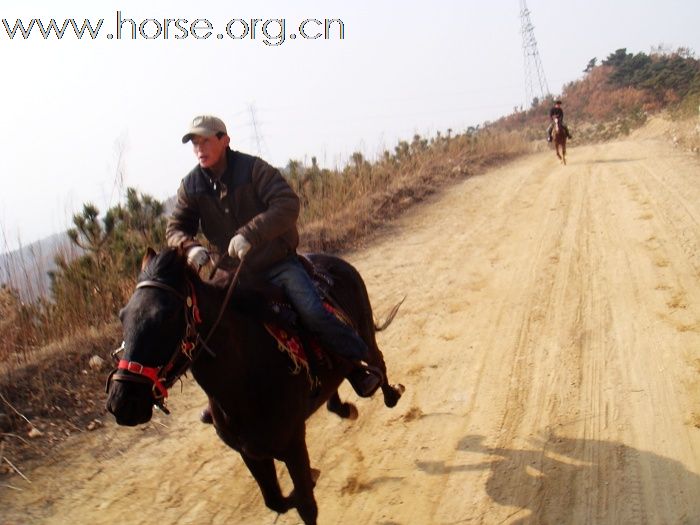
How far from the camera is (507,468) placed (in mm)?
4504

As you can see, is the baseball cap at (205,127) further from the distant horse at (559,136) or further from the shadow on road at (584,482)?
the distant horse at (559,136)

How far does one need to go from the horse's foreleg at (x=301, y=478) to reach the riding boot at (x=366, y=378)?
0.90 metres

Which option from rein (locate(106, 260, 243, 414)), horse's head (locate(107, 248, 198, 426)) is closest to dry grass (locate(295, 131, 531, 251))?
rein (locate(106, 260, 243, 414))

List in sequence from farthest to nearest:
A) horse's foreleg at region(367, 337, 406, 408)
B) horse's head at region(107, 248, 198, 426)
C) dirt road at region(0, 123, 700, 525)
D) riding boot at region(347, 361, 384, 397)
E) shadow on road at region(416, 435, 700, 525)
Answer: horse's foreleg at region(367, 337, 406, 408), riding boot at region(347, 361, 384, 397), dirt road at region(0, 123, 700, 525), shadow on road at region(416, 435, 700, 525), horse's head at region(107, 248, 198, 426)

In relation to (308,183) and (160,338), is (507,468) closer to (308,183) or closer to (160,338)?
(160,338)

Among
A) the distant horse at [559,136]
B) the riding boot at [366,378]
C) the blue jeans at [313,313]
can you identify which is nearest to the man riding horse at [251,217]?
the blue jeans at [313,313]

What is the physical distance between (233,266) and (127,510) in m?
2.17

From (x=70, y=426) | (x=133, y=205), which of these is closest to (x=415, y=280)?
(x=133, y=205)

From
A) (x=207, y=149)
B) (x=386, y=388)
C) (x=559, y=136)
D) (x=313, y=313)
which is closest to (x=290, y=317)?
(x=313, y=313)

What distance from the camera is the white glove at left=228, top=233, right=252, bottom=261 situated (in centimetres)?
335

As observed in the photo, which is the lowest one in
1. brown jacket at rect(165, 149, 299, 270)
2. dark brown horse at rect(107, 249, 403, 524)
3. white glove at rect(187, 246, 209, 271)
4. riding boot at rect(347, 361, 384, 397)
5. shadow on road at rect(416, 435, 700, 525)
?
shadow on road at rect(416, 435, 700, 525)

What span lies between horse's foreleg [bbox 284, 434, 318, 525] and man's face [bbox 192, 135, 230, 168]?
174 cm

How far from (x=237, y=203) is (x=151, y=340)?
1277 millimetres

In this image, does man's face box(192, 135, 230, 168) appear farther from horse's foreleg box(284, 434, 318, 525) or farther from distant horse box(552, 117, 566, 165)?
distant horse box(552, 117, 566, 165)
